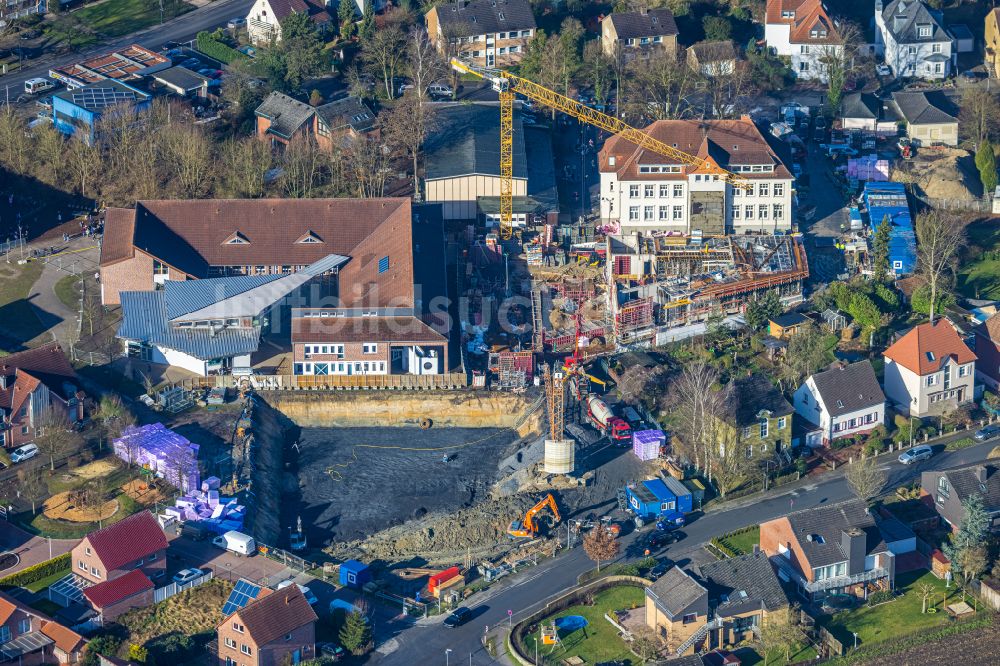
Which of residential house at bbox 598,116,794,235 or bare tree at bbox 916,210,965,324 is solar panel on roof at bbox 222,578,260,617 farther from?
bare tree at bbox 916,210,965,324

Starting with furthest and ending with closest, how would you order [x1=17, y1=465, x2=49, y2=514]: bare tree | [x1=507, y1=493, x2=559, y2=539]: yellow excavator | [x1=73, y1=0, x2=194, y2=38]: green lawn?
[x1=73, y1=0, x2=194, y2=38]: green lawn < [x1=17, y1=465, x2=49, y2=514]: bare tree < [x1=507, y1=493, x2=559, y2=539]: yellow excavator

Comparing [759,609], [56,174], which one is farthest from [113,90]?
[759,609]

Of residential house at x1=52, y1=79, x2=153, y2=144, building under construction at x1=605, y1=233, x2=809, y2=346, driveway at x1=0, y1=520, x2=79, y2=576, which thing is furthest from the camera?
residential house at x1=52, y1=79, x2=153, y2=144

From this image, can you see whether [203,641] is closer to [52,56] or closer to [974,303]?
[974,303]

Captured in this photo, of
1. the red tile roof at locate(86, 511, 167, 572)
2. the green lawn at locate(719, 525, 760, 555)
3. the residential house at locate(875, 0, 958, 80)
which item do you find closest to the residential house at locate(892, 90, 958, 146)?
the residential house at locate(875, 0, 958, 80)

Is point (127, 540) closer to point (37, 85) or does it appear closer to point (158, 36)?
point (37, 85)

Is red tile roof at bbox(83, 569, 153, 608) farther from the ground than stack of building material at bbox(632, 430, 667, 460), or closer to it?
closer to it
